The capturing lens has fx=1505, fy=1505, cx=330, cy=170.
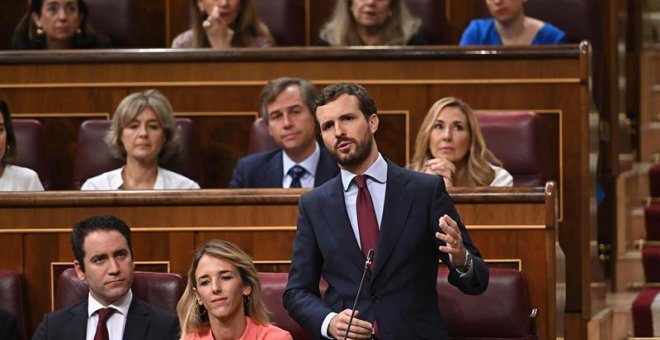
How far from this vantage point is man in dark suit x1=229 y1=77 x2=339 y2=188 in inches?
108

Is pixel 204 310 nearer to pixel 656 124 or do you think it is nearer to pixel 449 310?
pixel 449 310

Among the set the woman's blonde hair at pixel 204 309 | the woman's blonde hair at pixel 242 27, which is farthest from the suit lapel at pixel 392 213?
the woman's blonde hair at pixel 242 27

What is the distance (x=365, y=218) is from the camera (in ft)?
6.65

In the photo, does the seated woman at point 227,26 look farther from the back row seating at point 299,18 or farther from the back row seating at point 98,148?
the back row seating at point 98,148

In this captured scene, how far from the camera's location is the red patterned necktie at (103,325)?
7.36 feet

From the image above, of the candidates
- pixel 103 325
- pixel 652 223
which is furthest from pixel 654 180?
pixel 103 325

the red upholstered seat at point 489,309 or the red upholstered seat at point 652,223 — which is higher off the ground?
the red upholstered seat at point 652,223

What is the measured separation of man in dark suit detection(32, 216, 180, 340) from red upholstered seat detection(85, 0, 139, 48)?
1287mm

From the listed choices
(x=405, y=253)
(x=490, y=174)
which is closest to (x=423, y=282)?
(x=405, y=253)

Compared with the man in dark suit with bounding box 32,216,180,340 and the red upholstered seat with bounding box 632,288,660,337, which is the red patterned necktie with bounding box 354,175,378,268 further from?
the red upholstered seat with bounding box 632,288,660,337

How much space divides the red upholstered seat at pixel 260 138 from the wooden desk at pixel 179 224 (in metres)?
0.49

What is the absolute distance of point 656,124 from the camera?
3576 millimetres

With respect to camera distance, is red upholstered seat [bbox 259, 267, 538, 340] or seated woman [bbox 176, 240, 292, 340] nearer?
seated woman [bbox 176, 240, 292, 340]

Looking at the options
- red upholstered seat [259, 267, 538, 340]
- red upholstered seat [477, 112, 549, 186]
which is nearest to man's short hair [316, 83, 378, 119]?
red upholstered seat [259, 267, 538, 340]
